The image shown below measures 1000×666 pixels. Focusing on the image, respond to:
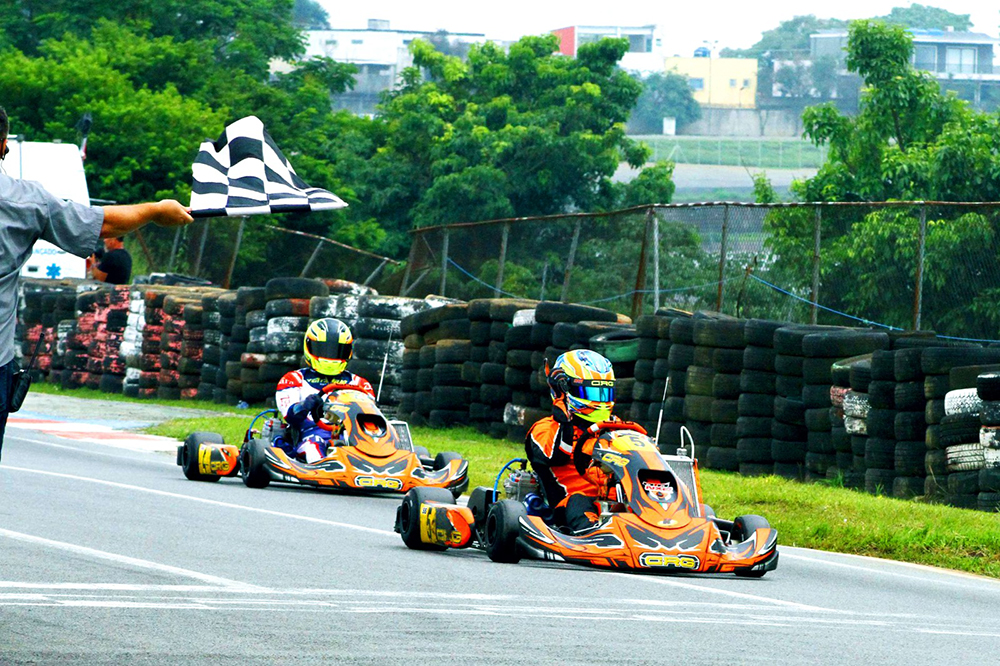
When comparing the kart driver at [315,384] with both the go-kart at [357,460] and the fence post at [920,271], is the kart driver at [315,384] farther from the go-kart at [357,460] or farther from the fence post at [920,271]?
the fence post at [920,271]

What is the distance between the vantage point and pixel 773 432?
1504cm

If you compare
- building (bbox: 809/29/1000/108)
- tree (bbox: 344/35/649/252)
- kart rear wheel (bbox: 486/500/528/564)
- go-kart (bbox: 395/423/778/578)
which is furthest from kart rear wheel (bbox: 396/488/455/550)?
building (bbox: 809/29/1000/108)

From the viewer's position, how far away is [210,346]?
2469 cm

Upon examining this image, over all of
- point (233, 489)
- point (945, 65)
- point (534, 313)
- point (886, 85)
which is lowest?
point (233, 489)

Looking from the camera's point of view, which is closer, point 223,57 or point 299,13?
point 223,57

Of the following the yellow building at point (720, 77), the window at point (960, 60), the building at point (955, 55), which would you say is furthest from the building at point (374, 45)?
the window at point (960, 60)

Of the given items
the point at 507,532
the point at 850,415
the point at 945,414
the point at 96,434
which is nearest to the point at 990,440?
the point at 945,414

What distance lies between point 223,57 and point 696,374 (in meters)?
40.9

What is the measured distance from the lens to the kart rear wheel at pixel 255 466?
533 inches

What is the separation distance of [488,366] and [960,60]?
151 metres

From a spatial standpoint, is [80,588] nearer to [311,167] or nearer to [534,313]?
[534,313]

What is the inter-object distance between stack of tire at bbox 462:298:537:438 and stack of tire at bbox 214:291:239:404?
5.12 m

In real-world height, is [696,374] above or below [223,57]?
below

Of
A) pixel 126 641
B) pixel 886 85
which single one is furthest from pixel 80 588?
pixel 886 85
